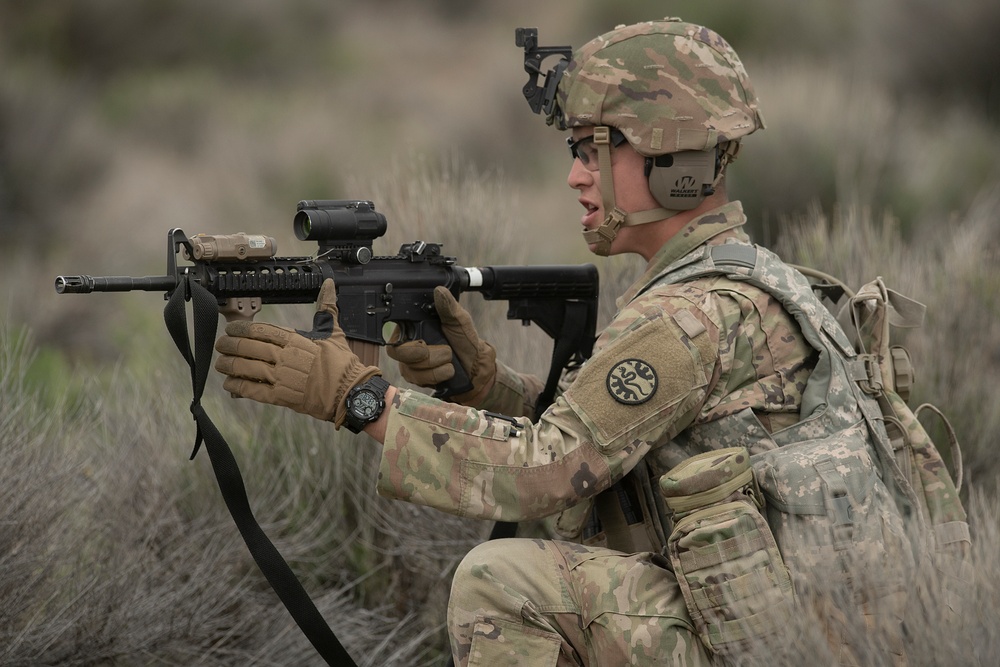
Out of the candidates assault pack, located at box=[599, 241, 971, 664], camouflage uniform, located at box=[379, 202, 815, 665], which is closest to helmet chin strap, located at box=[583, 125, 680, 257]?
assault pack, located at box=[599, 241, 971, 664]

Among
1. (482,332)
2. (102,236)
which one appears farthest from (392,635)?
(102,236)

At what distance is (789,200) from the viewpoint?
346 inches

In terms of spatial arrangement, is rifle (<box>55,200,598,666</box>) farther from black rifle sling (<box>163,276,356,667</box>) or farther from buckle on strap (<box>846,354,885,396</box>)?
buckle on strap (<box>846,354,885,396</box>)

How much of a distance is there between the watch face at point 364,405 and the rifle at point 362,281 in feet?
1.37

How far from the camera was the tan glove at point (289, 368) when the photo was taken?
3160 mm

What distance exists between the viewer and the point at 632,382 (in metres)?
3.13

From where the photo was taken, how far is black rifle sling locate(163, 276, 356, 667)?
3232mm

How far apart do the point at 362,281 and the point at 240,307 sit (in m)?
0.40

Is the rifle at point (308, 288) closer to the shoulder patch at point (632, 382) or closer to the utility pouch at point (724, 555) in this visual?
the shoulder patch at point (632, 382)

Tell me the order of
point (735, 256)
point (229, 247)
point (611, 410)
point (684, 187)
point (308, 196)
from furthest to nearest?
point (308, 196) < point (684, 187) < point (735, 256) < point (229, 247) < point (611, 410)

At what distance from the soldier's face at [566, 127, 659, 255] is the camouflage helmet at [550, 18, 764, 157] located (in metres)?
0.07

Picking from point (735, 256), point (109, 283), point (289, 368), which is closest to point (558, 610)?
point (289, 368)

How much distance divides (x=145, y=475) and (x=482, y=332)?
5.18 feet

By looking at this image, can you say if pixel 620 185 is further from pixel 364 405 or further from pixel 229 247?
pixel 229 247
